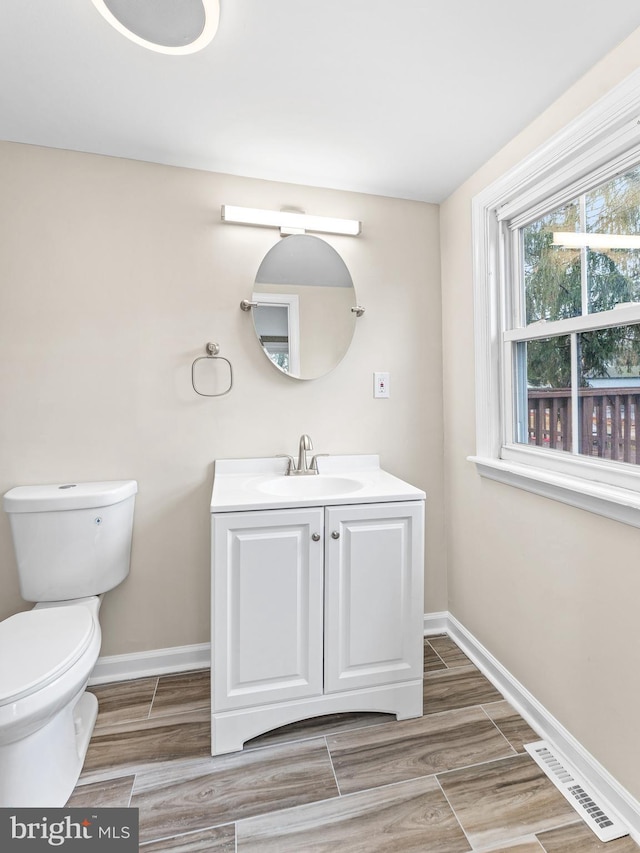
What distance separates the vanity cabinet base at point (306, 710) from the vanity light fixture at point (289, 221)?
6.13 ft

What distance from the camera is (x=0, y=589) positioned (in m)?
1.72

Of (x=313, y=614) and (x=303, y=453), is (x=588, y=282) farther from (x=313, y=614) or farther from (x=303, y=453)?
(x=313, y=614)

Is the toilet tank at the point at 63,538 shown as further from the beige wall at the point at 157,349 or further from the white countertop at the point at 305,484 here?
the white countertop at the point at 305,484

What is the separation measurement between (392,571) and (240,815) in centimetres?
82

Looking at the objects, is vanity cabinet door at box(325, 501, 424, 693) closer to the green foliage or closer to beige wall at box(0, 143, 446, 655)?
beige wall at box(0, 143, 446, 655)

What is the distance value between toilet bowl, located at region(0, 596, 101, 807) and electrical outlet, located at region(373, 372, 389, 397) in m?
1.46

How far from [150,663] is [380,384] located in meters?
1.60

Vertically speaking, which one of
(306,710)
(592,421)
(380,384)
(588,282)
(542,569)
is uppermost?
(588,282)

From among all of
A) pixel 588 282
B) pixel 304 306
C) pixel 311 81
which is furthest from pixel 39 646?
pixel 588 282

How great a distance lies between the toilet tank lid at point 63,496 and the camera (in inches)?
62.4

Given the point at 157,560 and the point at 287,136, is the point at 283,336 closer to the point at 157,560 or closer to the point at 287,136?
the point at 287,136

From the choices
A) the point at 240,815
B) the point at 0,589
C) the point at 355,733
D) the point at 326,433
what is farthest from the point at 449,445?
the point at 0,589

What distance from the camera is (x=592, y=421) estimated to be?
146cm

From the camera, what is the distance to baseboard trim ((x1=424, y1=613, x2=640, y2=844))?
121 centimetres
